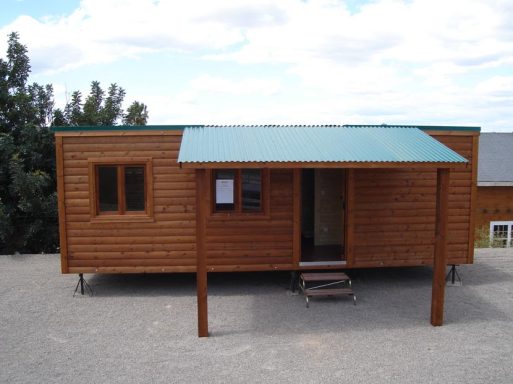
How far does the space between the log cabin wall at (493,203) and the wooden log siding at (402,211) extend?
8754mm

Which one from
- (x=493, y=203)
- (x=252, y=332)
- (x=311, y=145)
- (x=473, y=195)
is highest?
(x=311, y=145)

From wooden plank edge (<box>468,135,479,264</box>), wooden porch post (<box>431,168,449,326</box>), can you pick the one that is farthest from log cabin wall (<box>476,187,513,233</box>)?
wooden porch post (<box>431,168,449,326</box>)

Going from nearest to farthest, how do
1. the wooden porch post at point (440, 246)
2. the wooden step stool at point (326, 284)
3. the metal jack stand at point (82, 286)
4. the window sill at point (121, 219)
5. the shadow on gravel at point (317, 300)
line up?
1. the wooden porch post at point (440, 246)
2. the shadow on gravel at point (317, 300)
3. the wooden step stool at point (326, 284)
4. the window sill at point (121, 219)
5. the metal jack stand at point (82, 286)

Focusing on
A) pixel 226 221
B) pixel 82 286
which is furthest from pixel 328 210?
pixel 82 286

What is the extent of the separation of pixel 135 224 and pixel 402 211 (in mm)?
5260

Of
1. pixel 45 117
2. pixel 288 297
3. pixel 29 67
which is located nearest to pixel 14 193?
pixel 45 117

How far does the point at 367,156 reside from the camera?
25.1ft

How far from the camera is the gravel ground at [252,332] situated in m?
5.98

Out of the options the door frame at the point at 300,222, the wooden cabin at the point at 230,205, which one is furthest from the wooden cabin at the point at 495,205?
the door frame at the point at 300,222

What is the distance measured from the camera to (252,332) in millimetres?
7328

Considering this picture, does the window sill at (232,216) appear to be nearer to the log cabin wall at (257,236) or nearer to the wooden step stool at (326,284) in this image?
the log cabin wall at (257,236)

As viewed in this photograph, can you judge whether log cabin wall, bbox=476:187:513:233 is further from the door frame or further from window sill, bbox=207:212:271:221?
window sill, bbox=207:212:271:221

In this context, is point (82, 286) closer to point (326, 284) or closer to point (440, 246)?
point (326, 284)

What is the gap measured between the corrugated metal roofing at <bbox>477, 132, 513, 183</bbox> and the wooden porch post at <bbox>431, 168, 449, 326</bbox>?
1087 centimetres
